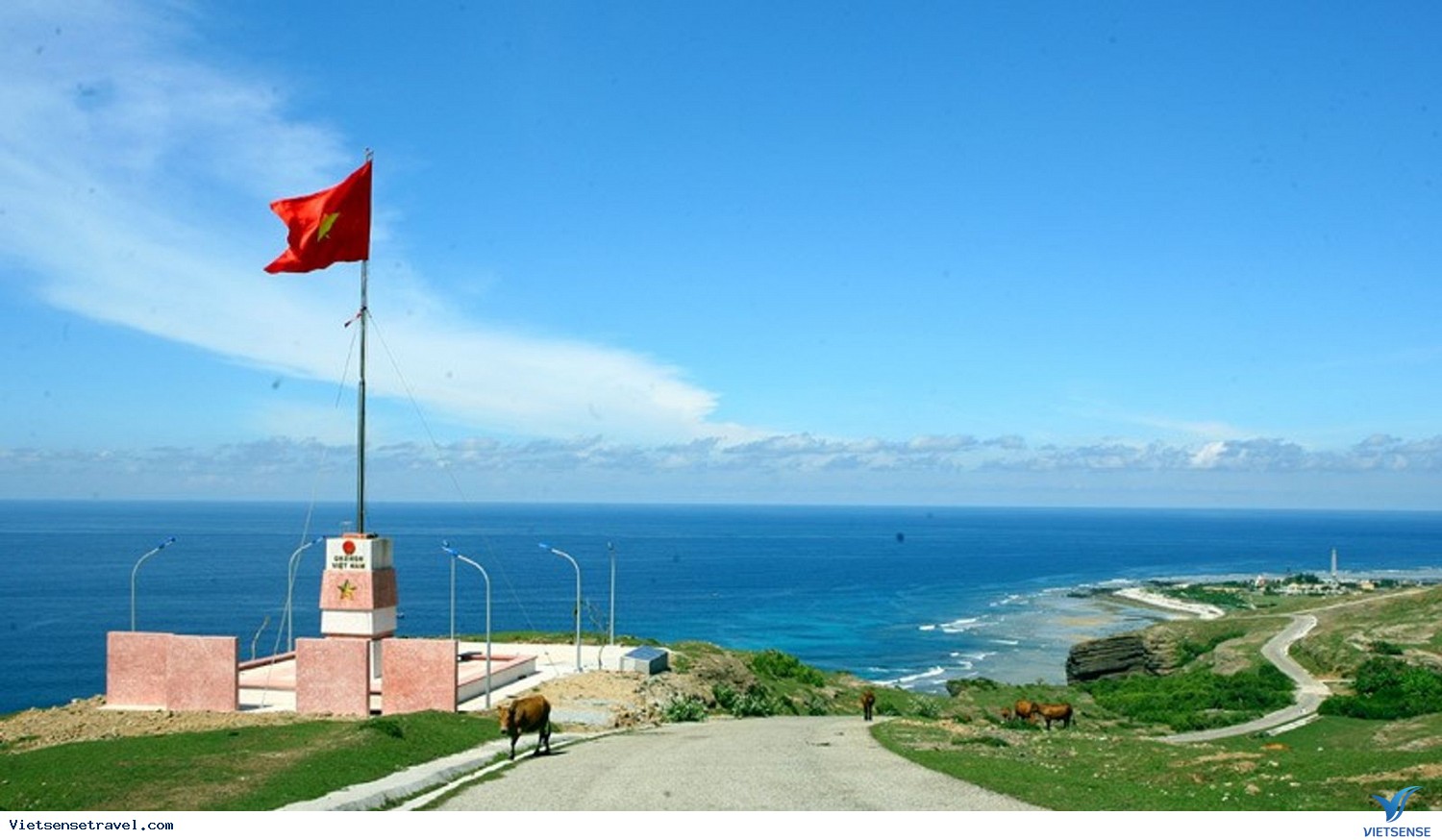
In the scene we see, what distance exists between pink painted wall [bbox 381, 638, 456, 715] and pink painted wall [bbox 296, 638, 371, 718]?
0.63 meters

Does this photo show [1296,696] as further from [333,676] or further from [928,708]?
[333,676]

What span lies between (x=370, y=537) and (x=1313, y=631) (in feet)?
200

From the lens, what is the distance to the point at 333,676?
32656mm

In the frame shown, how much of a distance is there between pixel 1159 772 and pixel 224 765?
17.3 metres

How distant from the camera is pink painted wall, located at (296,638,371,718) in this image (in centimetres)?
3247

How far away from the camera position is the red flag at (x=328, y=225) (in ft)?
109

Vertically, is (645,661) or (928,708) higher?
(645,661)

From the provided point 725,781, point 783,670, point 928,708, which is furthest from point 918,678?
point 725,781

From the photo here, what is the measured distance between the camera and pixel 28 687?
76.1 metres

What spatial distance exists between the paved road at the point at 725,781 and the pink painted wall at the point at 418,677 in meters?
6.10

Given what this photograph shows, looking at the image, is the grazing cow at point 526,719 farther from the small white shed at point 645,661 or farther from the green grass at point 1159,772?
the small white shed at point 645,661

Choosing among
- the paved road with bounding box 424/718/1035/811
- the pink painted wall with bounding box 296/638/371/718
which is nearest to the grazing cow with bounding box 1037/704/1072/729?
the paved road with bounding box 424/718/1035/811

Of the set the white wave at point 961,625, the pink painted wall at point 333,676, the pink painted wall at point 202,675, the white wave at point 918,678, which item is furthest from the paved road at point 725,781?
the white wave at point 961,625
